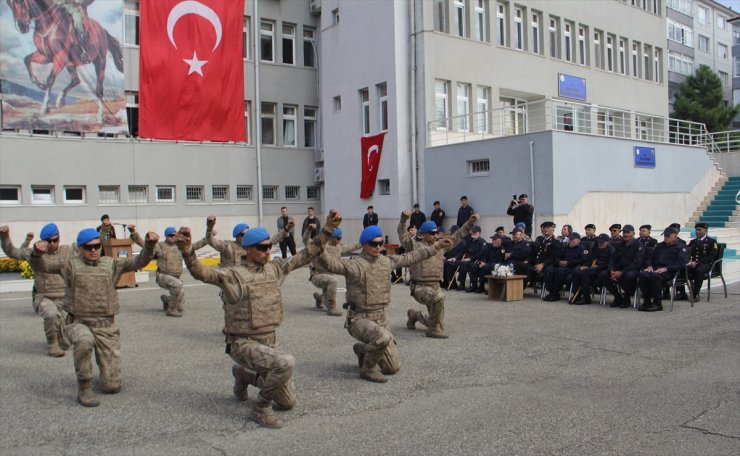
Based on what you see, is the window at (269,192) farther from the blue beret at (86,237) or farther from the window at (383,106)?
the blue beret at (86,237)

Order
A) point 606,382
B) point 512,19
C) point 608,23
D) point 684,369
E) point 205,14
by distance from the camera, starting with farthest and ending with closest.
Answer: point 608,23 → point 512,19 → point 205,14 → point 684,369 → point 606,382

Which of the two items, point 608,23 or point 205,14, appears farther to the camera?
point 608,23

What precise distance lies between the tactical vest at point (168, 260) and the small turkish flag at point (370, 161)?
13.8 metres

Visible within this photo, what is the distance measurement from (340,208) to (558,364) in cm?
2103

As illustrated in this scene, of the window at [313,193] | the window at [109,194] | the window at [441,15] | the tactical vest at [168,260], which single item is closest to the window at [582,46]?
the window at [441,15]

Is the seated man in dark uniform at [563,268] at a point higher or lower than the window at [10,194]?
lower

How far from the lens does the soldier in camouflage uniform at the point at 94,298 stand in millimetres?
7211

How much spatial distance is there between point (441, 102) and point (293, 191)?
369 inches

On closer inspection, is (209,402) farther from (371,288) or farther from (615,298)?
(615,298)

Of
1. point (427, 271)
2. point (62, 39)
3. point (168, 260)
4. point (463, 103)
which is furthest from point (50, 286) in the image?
point (463, 103)

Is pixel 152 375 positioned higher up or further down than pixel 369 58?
further down

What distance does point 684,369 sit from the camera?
785cm

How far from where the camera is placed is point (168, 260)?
43.1ft

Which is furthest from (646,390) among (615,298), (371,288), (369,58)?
(369,58)
